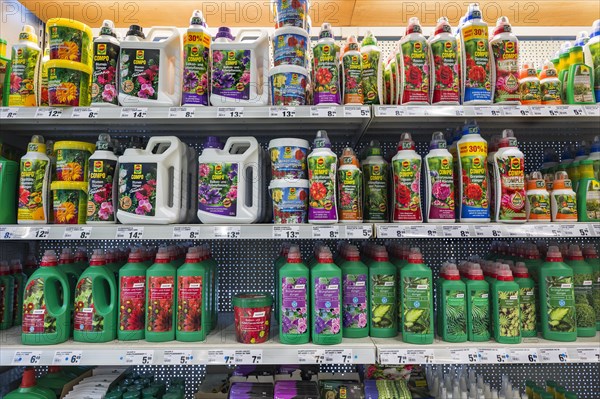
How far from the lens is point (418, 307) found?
159 cm

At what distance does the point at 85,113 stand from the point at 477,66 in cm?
175

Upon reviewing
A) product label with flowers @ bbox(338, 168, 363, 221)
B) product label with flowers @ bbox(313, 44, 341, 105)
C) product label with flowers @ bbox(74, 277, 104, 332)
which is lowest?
product label with flowers @ bbox(74, 277, 104, 332)

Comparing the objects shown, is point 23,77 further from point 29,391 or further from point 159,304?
point 29,391

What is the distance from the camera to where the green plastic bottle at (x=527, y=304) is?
166 centimetres

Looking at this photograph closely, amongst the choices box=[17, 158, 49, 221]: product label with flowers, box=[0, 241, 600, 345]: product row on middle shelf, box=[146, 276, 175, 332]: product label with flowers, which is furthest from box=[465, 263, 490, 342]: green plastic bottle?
box=[17, 158, 49, 221]: product label with flowers

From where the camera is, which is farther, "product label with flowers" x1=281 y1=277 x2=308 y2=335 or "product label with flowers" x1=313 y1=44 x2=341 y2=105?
"product label with flowers" x1=313 y1=44 x2=341 y2=105

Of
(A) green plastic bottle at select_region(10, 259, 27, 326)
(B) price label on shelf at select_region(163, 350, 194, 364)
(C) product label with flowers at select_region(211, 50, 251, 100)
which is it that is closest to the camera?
(B) price label on shelf at select_region(163, 350, 194, 364)

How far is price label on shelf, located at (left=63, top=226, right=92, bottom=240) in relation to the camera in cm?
159

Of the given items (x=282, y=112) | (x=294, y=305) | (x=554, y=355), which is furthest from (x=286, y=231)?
(x=554, y=355)

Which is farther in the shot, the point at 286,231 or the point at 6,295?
the point at 6,295

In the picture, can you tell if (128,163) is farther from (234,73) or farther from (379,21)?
(379,21)

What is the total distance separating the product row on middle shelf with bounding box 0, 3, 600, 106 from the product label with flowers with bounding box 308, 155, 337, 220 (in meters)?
0.29

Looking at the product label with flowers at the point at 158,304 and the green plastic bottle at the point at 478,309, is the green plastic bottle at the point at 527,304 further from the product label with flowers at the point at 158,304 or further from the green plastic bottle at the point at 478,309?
the product label with flowers at the point at 158,304

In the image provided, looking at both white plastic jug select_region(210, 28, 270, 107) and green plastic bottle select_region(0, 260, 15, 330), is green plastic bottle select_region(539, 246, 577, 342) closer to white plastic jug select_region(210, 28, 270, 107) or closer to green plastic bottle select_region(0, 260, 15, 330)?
white plastic jug select_region(210, 28, 270, 107)
